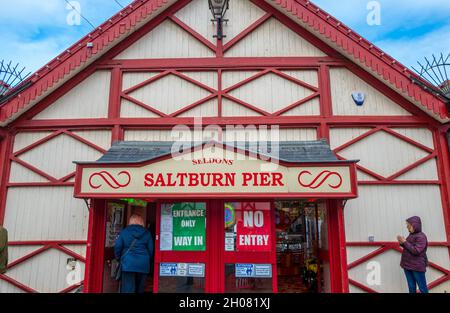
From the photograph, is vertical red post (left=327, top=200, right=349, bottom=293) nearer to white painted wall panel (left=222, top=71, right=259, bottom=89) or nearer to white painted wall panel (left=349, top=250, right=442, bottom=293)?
white painted wall panel (left=349, top=250, right=442, bottom=293)

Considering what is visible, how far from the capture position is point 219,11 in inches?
281

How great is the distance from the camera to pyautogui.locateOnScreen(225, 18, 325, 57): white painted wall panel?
7.32m

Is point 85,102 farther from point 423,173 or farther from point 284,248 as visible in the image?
point 423,173

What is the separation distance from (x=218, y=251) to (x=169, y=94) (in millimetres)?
3452

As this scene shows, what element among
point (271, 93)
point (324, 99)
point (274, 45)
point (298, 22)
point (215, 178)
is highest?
point (298, 22)

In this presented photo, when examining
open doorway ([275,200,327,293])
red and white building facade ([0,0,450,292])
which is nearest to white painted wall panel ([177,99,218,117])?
red and white building facade ([0,0,450,292])

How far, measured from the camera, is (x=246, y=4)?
24.9 feet

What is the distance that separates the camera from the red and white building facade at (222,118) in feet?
21.0

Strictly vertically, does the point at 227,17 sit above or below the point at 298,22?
above

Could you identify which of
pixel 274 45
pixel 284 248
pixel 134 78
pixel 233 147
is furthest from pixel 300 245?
pixel 134 78

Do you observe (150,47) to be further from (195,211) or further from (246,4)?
(195,211)

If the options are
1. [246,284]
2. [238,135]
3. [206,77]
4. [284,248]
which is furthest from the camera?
[284,248]

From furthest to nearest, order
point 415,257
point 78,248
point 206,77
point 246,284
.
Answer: point 206,77, point 78,248, point 246,284, point 415,257
